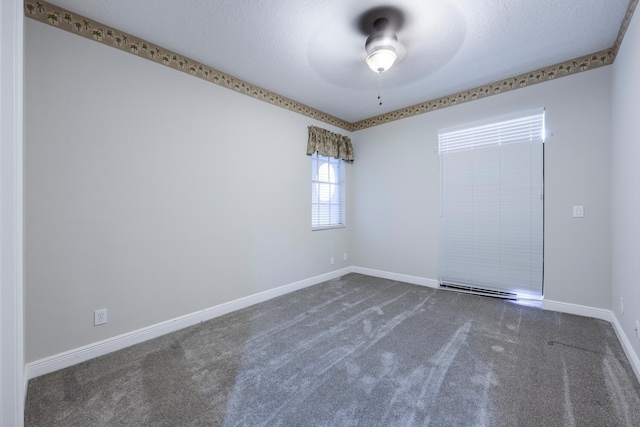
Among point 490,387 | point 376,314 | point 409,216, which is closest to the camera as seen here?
point 490,387

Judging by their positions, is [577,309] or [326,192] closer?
[577,309]

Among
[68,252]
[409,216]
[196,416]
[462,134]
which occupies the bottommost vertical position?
[196,416]

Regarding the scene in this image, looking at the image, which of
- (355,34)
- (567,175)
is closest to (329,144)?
(355,34)

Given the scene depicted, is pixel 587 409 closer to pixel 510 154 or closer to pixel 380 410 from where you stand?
pixel 380 410

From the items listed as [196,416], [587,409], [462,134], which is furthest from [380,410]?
[462,134]

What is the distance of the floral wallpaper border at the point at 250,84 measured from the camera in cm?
202

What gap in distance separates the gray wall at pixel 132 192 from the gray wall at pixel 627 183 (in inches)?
131

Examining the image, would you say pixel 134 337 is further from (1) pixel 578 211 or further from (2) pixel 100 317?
(1) pixel 578 211

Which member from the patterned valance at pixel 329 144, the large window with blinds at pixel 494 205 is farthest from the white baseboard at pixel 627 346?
the patterned valance at pixel 329 144

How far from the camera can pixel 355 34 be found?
233 centimetres

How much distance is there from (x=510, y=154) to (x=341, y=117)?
252 cm

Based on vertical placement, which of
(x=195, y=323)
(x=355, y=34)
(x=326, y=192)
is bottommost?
(x=195, y=323)

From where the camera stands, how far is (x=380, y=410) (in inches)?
61.1

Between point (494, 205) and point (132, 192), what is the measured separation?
4015 millimetres
